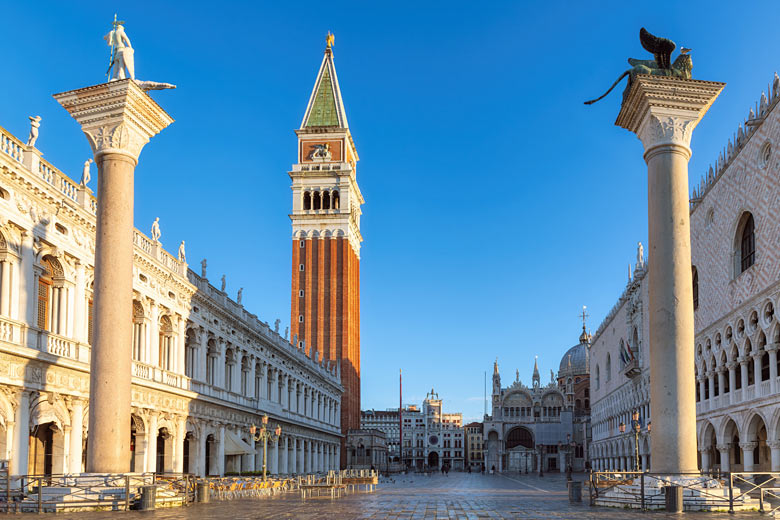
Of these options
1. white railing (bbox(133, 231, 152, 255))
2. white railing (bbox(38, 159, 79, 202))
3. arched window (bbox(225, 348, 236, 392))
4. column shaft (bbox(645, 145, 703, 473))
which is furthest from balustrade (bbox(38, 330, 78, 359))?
arched window (bbox(225, 348, 236, 392))

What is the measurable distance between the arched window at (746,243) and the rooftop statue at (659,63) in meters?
17.9

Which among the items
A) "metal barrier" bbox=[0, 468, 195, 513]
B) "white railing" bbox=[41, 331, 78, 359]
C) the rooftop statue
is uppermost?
the rooftop statue

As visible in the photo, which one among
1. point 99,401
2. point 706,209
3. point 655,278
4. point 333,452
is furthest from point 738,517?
point 333,452

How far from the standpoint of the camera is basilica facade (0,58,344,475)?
84.4ft

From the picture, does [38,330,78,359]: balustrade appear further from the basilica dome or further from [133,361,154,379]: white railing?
the basilica dome

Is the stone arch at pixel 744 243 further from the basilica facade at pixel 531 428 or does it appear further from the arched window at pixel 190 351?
the basilica facade at pixel 531 428

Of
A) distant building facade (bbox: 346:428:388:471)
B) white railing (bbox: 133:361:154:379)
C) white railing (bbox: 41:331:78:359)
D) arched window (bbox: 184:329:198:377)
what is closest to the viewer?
white railing (bbox: 41:331:78:359)

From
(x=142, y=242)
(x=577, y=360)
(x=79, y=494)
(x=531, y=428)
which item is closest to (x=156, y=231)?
(x=142, y=242)

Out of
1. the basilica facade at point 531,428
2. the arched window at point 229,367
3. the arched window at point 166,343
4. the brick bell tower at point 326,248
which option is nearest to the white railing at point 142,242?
the arched window at point 166,343

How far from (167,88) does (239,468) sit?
31.5 metres

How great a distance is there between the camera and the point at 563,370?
519 ft

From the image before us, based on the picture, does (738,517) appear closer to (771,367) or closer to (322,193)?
(771,367)

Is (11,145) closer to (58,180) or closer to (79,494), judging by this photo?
(58,180)

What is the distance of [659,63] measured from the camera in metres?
25.1
